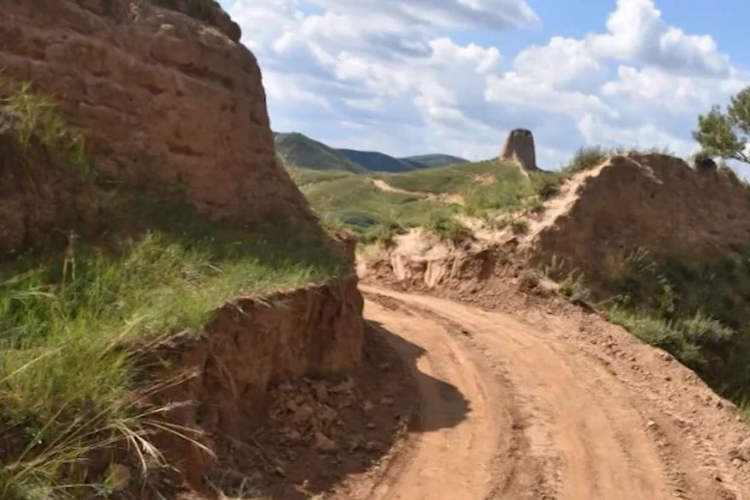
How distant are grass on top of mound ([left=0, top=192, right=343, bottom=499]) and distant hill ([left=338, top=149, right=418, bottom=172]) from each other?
69.5m

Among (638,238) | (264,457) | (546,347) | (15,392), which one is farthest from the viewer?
(638,238)

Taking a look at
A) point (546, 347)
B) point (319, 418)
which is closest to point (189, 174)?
point (319, 418)

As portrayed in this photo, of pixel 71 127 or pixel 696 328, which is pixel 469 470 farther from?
pixel 696 328

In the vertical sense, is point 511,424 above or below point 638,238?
below

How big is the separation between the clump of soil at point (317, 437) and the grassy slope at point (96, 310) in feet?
2.84

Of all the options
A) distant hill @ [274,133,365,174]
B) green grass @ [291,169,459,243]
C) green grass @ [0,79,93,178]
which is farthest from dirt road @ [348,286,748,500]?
distant hill @ [274,133,365,174]

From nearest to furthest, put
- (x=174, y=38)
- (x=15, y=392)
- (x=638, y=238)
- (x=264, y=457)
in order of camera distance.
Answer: (x=15, y=392)
(x=264, y=457)
(x=174, y=38)
(x=638, y=238)

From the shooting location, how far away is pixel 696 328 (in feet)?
42.6

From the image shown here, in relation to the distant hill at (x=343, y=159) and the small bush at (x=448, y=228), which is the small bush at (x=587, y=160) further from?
the distant hill at (x=343, y=159)

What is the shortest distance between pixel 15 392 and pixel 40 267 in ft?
4.81

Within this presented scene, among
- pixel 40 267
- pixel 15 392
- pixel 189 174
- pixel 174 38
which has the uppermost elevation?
pixel 174 38

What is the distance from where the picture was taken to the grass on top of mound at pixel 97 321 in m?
3.70

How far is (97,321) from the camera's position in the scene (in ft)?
15.0

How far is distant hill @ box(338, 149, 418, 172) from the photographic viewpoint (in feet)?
253
